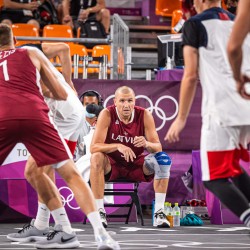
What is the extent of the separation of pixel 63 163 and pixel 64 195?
392 centimetres

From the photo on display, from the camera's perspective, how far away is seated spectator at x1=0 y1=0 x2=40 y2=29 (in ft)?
50.2

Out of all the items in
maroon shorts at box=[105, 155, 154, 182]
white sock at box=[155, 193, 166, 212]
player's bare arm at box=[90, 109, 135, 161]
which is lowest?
white sock at box=[155, 193, 166, 212]

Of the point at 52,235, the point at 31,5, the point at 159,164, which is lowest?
the point at 159,164

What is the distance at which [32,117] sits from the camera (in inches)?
245

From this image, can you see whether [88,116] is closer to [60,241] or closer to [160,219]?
[160,219]

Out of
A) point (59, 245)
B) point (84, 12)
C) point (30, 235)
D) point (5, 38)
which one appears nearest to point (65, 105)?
point (30, 235)

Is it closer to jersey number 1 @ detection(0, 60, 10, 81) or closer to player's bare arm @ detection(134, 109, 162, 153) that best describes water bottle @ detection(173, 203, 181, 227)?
player's bare arm @ detection(134, 109, 162, 153)

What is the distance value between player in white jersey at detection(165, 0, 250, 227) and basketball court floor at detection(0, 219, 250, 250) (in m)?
1.53

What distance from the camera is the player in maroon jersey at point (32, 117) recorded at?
6.12m

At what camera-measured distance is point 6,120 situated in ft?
20.4

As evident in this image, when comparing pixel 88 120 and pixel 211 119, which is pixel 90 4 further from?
pixel 211 119

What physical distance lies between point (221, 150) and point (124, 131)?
15.1 feet

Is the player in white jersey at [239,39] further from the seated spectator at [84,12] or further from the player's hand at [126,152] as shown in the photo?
the seated spectator at [84,12]

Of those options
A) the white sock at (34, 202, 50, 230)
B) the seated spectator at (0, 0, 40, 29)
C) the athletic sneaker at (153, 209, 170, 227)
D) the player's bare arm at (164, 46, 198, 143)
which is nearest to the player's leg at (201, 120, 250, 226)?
the player's bare arm at (164, 46, 198, 143)
